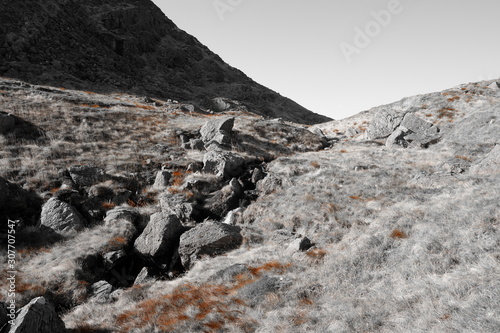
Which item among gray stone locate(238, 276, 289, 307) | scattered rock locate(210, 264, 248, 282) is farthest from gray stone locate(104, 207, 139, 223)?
gray stone locate(238, 276, 289, 307)

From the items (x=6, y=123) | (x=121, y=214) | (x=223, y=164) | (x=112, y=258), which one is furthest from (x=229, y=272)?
(x=6, y=123)

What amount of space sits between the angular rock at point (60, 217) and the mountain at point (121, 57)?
3551cm

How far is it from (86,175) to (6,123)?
30.5 ft

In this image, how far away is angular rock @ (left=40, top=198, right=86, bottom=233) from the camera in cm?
1381

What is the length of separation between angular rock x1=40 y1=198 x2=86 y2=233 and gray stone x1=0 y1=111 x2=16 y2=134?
410 inches

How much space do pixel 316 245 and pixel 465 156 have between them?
624 inches

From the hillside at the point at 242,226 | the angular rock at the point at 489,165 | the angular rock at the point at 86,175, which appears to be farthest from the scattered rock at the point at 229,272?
the angular rock at the point at 489,165

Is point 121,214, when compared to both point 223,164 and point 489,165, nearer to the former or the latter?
point 223,164

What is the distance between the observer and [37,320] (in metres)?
7.03

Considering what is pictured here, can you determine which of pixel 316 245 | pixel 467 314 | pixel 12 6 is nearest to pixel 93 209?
pixel 316 245

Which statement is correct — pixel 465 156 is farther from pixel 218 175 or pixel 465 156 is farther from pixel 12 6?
pixel 12 6

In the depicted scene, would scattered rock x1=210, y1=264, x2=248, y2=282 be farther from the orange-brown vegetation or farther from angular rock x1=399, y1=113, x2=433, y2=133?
angular rock x1=399, y1=113, x2=433, y2=133

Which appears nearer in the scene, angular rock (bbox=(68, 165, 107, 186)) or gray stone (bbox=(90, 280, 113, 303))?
gray stone (bbox=(90, 280, 113, 303))

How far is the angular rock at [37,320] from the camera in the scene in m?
6.75
